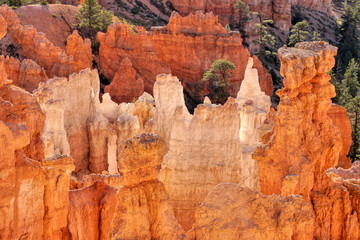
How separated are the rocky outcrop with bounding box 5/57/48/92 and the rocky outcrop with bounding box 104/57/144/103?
6.33 metres

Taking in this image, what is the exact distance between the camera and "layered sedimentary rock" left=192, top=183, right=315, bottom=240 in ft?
29.8

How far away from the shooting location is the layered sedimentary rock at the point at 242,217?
9070 millimetres

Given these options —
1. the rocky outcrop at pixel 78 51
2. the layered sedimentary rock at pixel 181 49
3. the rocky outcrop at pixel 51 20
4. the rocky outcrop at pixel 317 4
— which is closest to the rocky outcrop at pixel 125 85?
the rocky outcrop at pixel 78 51

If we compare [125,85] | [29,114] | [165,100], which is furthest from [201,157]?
[125,85]

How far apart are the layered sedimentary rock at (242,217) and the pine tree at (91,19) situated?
33052 millimetres

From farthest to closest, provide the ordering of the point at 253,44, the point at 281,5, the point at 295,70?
the point at 281,5, the point at 253,44, the point at 295,70

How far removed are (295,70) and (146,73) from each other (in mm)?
26658

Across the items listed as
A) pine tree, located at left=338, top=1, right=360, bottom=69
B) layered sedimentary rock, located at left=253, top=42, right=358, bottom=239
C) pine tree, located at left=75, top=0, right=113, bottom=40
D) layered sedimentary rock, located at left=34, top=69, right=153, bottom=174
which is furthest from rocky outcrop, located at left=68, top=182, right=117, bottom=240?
pine tree, located at left=338, top=1, right=360, bottom=69

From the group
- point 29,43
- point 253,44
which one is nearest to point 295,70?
point 29,43

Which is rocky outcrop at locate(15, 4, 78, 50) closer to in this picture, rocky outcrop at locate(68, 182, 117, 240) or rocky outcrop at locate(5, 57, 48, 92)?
rocky outcrop at locate(5, 57, 48, 92)

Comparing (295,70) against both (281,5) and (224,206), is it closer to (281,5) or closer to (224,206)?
(224,206)

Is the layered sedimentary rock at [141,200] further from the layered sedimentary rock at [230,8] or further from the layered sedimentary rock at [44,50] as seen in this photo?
the layered sedimentary rock at [230,8]

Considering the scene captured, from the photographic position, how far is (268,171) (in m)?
11.9

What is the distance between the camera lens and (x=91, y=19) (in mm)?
41250
